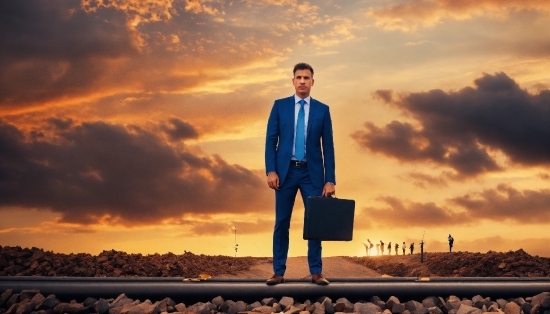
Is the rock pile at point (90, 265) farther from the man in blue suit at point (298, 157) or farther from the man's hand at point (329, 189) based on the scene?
the man's hand at point (329, 189)

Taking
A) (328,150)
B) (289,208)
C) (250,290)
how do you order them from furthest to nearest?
(328,150) < (289,208) < (250,290)

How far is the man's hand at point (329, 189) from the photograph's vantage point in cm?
653

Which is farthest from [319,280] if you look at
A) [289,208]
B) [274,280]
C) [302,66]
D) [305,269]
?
[305,269]

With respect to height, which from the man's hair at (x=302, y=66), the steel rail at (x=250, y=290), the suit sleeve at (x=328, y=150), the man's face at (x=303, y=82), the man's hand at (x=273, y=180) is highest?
the man's hair at (x=302, y=66)

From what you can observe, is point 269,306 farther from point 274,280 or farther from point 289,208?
point 289,208

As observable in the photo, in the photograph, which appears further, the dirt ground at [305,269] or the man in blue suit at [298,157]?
the dirt ground at [305,269]

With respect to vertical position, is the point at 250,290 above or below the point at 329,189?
below

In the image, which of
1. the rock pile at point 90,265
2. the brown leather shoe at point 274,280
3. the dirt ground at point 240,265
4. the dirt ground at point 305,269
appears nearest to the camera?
the brown leather shoe at point 274,280

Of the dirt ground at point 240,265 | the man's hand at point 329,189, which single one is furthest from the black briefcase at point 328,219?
the dirt ground at point 240,265

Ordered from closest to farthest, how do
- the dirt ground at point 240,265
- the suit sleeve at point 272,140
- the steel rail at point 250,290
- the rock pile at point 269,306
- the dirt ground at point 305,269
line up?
the rock pile at point 269,306
the steel rail at point 250,290
the suit sleeve at point 272,140
the dirt ground at point 240,265
the dirt ground at point 305,269

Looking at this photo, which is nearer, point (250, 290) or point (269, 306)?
point (269, 306)

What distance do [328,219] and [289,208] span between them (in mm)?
471

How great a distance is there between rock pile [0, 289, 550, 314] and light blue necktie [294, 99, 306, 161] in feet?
5.03

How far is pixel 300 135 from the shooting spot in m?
6.63
